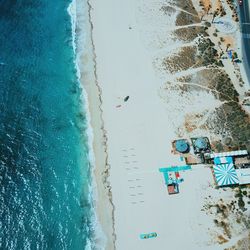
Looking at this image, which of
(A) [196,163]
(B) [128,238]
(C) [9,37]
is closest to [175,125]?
(A) [196,163]

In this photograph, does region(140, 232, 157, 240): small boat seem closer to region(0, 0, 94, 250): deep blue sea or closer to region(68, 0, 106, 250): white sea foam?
region(68, 0, 106, 250): white sea foam

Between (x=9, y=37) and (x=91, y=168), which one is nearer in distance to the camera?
(x=91, y=168)

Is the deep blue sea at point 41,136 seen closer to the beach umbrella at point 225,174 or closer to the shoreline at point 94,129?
the shoreline at point 94,129

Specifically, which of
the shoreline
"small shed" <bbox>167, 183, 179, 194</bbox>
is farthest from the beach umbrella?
the shoreline

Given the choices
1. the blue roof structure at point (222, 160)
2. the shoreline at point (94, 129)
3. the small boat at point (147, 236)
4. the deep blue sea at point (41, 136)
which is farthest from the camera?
the blue roof structure at point (222, 160)

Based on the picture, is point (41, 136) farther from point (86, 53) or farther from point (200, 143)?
point (200, 143)

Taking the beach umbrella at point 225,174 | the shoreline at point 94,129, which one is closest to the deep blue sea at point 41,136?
the shoreline at point 94,129

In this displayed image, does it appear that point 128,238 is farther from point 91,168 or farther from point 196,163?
point 196,163

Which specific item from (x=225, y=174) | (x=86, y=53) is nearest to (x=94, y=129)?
(x=86, y=53)
